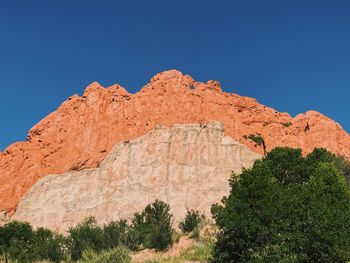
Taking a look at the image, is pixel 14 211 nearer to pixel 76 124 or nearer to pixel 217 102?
pixel 76 124

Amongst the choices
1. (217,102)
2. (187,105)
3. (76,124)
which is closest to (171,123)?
(187,105)

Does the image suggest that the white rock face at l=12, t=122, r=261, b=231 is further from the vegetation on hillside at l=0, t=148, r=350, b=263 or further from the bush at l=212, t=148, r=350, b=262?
the bush at l=212, t=148, r=350, b=262

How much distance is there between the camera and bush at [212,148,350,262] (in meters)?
21.6

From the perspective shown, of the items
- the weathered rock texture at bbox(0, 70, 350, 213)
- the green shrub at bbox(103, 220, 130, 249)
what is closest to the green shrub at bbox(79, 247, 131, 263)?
the green shrub at bbox(103, 220, 130, 249)

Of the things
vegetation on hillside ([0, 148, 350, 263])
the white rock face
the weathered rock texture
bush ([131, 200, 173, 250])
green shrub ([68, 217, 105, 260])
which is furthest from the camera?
the weathered rock texture

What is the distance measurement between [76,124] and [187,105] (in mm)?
18351

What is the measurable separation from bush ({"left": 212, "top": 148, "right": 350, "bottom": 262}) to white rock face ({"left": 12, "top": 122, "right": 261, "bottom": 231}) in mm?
27431

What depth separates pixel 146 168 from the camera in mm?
61938

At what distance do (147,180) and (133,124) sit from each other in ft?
39.3

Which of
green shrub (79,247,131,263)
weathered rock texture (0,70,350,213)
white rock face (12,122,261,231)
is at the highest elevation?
weathered rock texture (0,70,350,213)

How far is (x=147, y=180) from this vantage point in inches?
2375

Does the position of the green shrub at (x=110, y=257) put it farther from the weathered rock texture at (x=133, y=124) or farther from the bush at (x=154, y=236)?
the weathered rock texture at (x=133, y=124)

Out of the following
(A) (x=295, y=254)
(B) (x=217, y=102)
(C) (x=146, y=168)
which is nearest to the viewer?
(A) (x=295, y=254)

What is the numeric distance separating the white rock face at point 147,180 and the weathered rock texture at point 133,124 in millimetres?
2182
